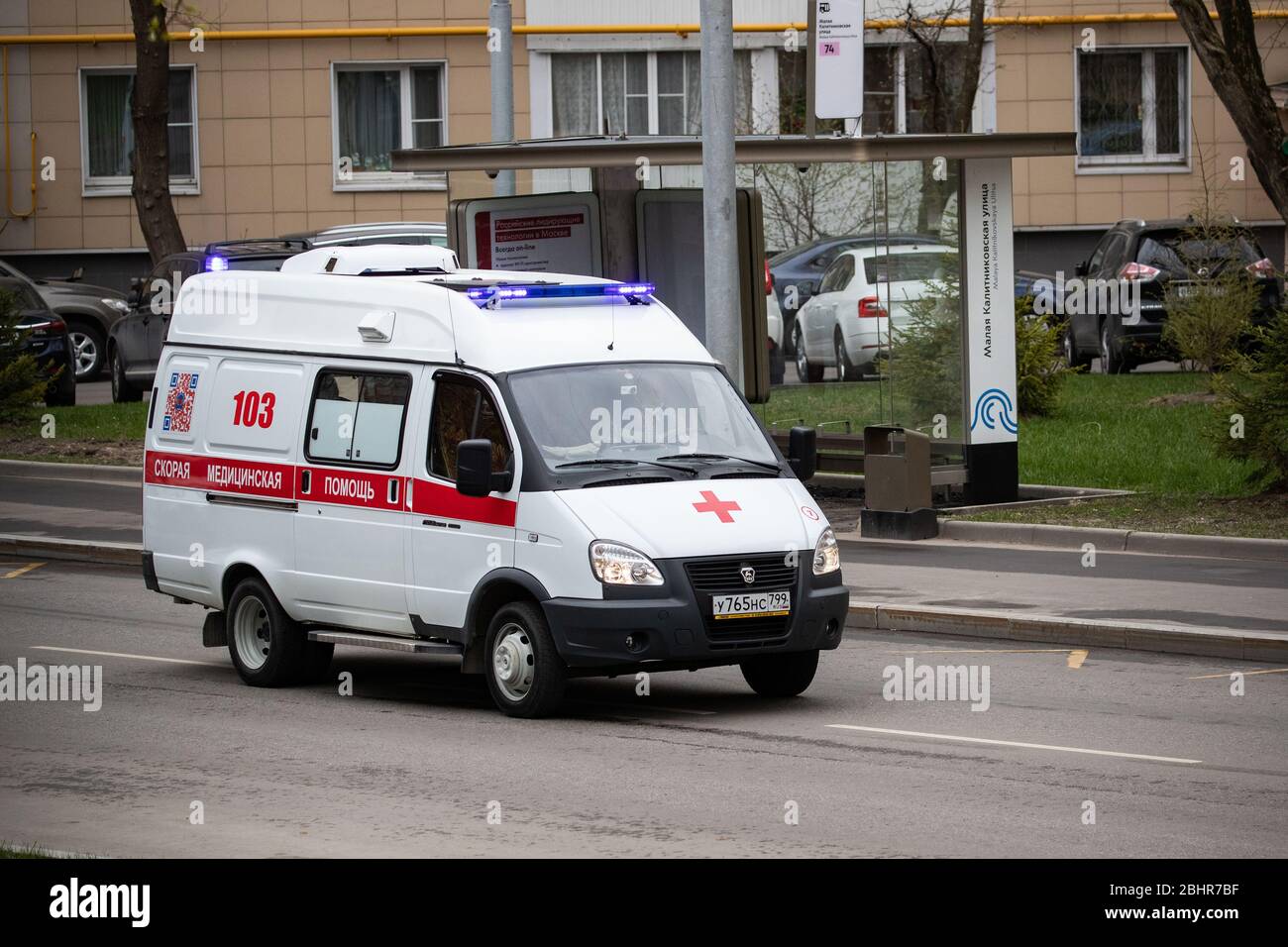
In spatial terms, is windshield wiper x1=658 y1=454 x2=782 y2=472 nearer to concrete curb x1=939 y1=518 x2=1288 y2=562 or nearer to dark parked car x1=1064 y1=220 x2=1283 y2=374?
concrete curb x1=939 y1=518 x2=1288 y2=562

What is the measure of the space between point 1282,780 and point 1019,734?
1515 mm

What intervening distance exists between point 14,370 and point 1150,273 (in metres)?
14.3

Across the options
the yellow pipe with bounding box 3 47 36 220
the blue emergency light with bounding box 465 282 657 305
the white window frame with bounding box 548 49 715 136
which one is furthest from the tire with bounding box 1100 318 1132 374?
the yellow pipe with bounding box 3 47 36 220

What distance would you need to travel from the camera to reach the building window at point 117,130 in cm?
3947

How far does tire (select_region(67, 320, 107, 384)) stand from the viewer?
105ft

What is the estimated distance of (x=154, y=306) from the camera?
86.1 feet

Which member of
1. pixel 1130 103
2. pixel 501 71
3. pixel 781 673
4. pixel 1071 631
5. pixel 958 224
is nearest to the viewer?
pixel 781 673

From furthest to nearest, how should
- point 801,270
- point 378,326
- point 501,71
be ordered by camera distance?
point 501,71
point 801,270
point 378,326

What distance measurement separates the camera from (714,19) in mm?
17125

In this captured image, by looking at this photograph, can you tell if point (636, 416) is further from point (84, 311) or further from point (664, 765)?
point (84, 311)

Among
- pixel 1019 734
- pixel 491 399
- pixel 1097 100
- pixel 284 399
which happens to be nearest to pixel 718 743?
pixel 1019 734

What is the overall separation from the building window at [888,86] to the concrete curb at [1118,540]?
2173cm

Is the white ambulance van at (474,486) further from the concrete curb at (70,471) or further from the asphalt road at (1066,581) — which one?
the concrete curb at (70,471)

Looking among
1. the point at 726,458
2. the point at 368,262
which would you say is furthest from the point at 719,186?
the point at 726,458
